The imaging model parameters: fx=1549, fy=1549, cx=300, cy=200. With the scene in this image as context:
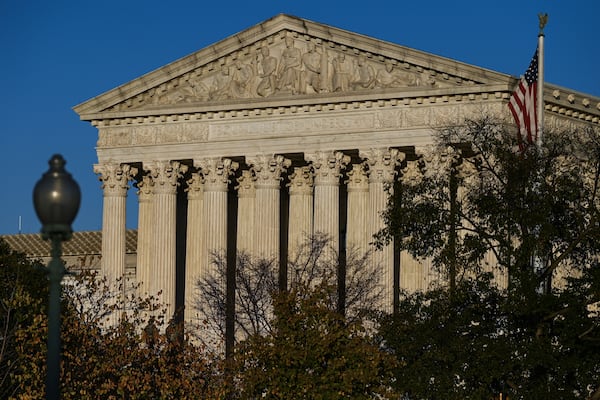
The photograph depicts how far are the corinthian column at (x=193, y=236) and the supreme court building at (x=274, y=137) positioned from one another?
84 millimetres

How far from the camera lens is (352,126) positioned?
8031 centimetres

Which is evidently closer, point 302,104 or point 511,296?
point 511,296

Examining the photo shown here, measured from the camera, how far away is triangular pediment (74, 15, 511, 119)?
78.2m

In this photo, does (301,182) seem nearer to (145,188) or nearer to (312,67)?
(312,67)

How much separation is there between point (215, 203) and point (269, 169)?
12.9ft

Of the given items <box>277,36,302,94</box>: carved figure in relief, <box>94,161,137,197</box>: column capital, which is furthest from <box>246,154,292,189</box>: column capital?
<box>94,161,137,197</box>: column capital

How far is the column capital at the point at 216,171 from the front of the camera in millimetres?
84500

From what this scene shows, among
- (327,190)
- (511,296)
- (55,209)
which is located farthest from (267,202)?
(55,209)

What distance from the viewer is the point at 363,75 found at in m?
80.1

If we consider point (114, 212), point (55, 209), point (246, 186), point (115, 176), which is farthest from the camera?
point (114, 212)

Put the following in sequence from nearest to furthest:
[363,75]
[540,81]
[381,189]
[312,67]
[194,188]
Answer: [540,81]
[381,189]
[363,75]
[312,67]
[194,188]

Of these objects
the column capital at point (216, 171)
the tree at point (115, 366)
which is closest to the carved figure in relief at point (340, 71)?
the column capital at point (216, 171)

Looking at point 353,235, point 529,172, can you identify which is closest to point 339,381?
point 529,172

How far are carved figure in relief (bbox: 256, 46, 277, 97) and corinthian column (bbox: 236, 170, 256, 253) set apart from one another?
513cm
